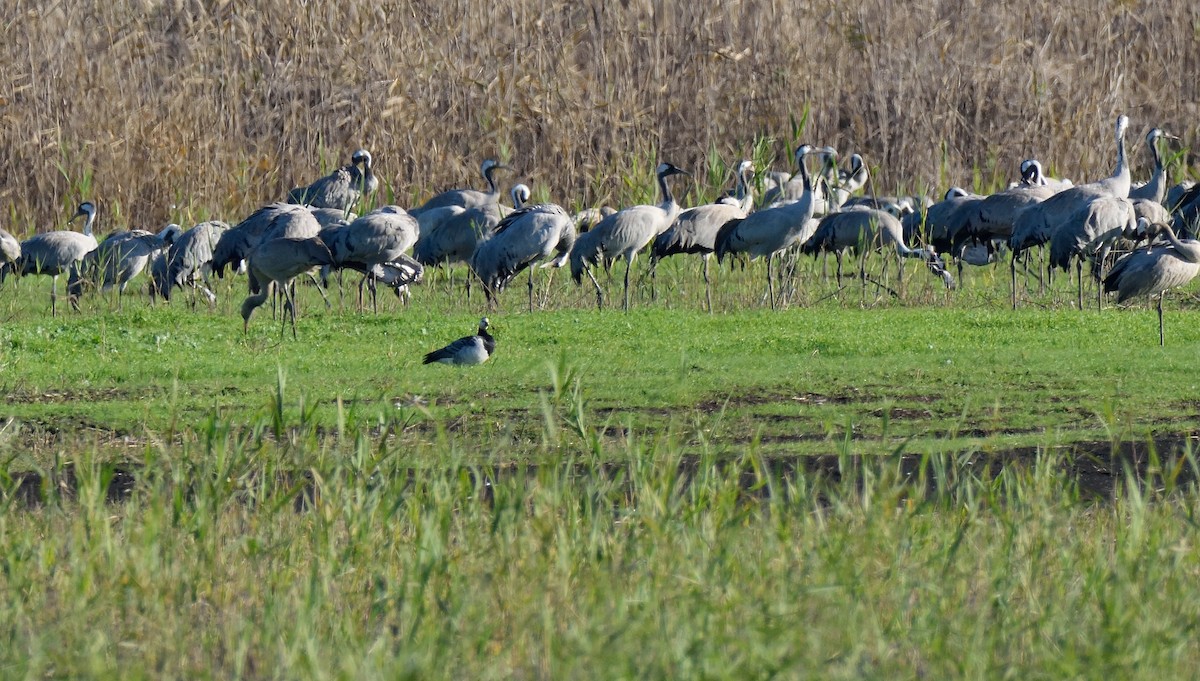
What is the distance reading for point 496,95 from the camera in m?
20.1

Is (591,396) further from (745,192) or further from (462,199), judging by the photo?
(745,192)

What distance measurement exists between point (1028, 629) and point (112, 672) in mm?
2364

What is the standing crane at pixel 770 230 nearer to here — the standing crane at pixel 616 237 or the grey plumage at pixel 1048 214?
the standing crane at pixel 616 237

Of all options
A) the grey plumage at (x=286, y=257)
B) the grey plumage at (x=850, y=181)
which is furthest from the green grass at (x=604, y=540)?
the grey plumage at (x=850, y=181)

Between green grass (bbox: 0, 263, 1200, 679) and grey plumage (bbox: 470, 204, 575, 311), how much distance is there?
5048mm

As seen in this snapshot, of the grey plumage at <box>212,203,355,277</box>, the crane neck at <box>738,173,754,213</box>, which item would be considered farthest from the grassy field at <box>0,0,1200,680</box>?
the grey plumage at <box>212,203,355,277</box>

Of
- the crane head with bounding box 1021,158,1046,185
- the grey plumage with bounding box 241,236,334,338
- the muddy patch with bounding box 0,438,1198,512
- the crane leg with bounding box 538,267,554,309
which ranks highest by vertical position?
the crane head with bounding box 1021,158,1046,185

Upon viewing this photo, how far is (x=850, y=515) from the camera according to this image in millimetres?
5891

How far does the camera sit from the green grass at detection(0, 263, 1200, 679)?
4.56 meters

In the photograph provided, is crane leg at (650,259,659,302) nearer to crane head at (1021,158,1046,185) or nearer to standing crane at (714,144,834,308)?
standing crane at (714,144,834,308)

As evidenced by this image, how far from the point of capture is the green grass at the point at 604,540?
4.56m

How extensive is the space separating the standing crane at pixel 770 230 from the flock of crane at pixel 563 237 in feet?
0.04

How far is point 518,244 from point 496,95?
5.37 metres

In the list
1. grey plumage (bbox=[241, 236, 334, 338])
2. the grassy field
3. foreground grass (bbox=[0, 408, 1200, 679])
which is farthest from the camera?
grey plumage (bbox=[241, 236, 334, 338])
